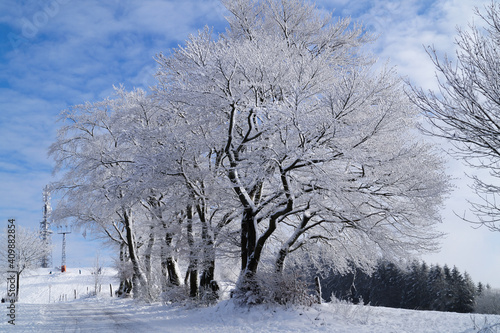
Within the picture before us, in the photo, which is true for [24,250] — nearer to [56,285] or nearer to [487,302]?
[56,285]

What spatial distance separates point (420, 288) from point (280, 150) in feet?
139

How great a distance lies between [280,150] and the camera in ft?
32.5

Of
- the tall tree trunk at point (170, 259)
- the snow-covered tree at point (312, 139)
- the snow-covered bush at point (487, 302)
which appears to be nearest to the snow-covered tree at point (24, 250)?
the tall tree trunk at point (170, 259)

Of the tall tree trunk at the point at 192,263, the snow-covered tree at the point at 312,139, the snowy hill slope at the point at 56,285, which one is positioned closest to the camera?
the snow-covered tree at the point at 312,139

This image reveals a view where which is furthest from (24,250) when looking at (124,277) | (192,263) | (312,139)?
(312,139)

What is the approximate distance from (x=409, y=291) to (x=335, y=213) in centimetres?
3947

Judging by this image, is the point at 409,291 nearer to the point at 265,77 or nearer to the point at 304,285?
the point at 304,285

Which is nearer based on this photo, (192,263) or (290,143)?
(290,143)

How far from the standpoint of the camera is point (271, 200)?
38.6ft

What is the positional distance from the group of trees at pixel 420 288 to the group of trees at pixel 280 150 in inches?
987

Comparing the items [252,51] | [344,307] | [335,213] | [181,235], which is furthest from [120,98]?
[344,307]

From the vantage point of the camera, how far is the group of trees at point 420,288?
129 feet

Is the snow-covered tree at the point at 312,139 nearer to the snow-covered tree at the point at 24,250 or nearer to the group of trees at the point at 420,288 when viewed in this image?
the group of trees at the point at 420,288

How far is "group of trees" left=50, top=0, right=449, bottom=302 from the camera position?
947 centimetres
